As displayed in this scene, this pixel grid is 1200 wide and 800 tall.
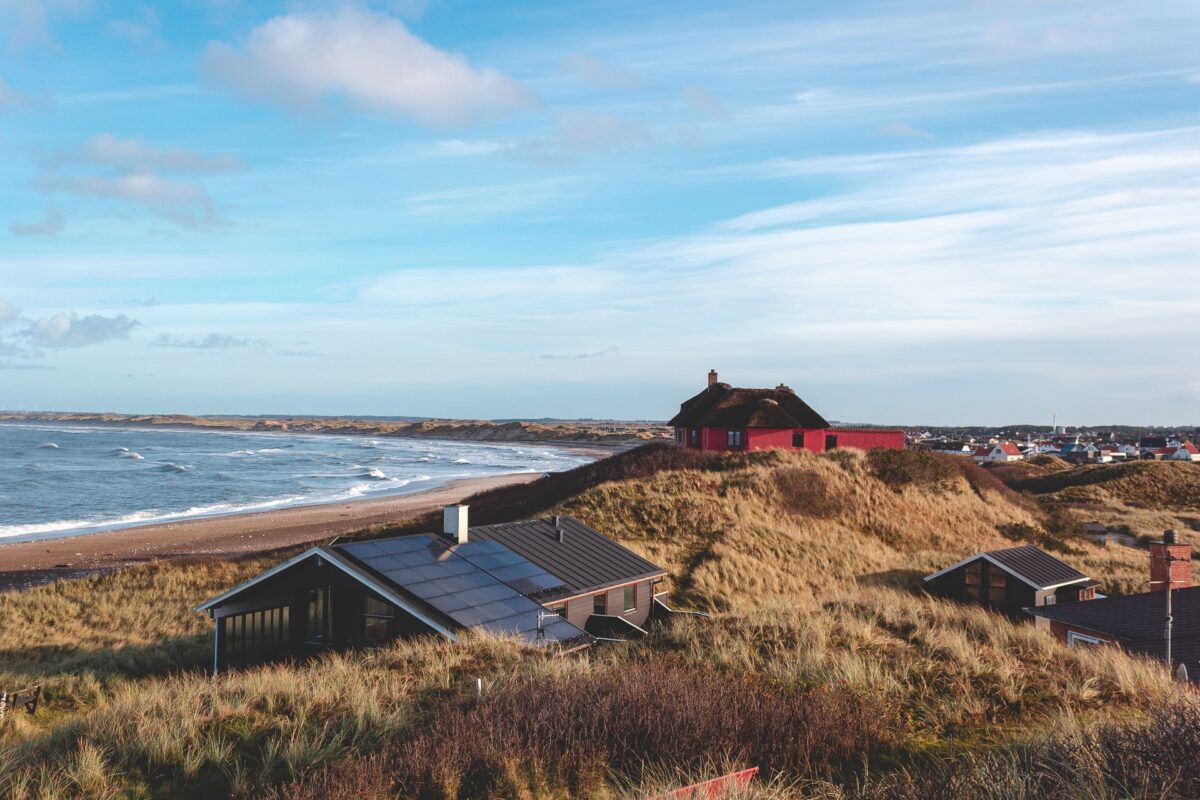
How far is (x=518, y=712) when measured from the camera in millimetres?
7613

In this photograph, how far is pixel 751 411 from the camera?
50.2 m

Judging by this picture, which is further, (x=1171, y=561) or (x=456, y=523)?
(x=456, y=523)

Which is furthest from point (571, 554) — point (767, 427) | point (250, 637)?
point (767, 427)

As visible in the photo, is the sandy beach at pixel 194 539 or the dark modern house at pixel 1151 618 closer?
the dark modern house at pixel 1151 618

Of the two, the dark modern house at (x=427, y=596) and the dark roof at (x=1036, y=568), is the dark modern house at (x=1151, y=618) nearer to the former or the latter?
the dark roof at (x=1036, y=568)

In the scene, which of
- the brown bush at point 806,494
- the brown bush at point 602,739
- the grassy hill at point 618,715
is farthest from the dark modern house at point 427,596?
the brown bush at point 806,494

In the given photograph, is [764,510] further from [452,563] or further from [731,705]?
[731,705]

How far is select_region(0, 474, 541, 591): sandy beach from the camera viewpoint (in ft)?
127

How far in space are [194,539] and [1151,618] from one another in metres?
44.8

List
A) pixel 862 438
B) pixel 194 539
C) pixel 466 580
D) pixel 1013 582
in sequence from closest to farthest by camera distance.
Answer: pixel 466 580, pixel 1013 582, pixel 194 539, pixel 862 438

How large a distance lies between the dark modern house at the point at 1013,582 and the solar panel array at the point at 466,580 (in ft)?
Answer: 49.2

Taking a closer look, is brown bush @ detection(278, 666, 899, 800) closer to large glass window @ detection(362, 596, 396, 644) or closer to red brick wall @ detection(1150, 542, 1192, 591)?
large glass window @ detection(362, 596, 396, 644)

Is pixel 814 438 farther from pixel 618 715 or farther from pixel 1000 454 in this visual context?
pixel 1000 454

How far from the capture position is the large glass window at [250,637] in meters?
17.9
